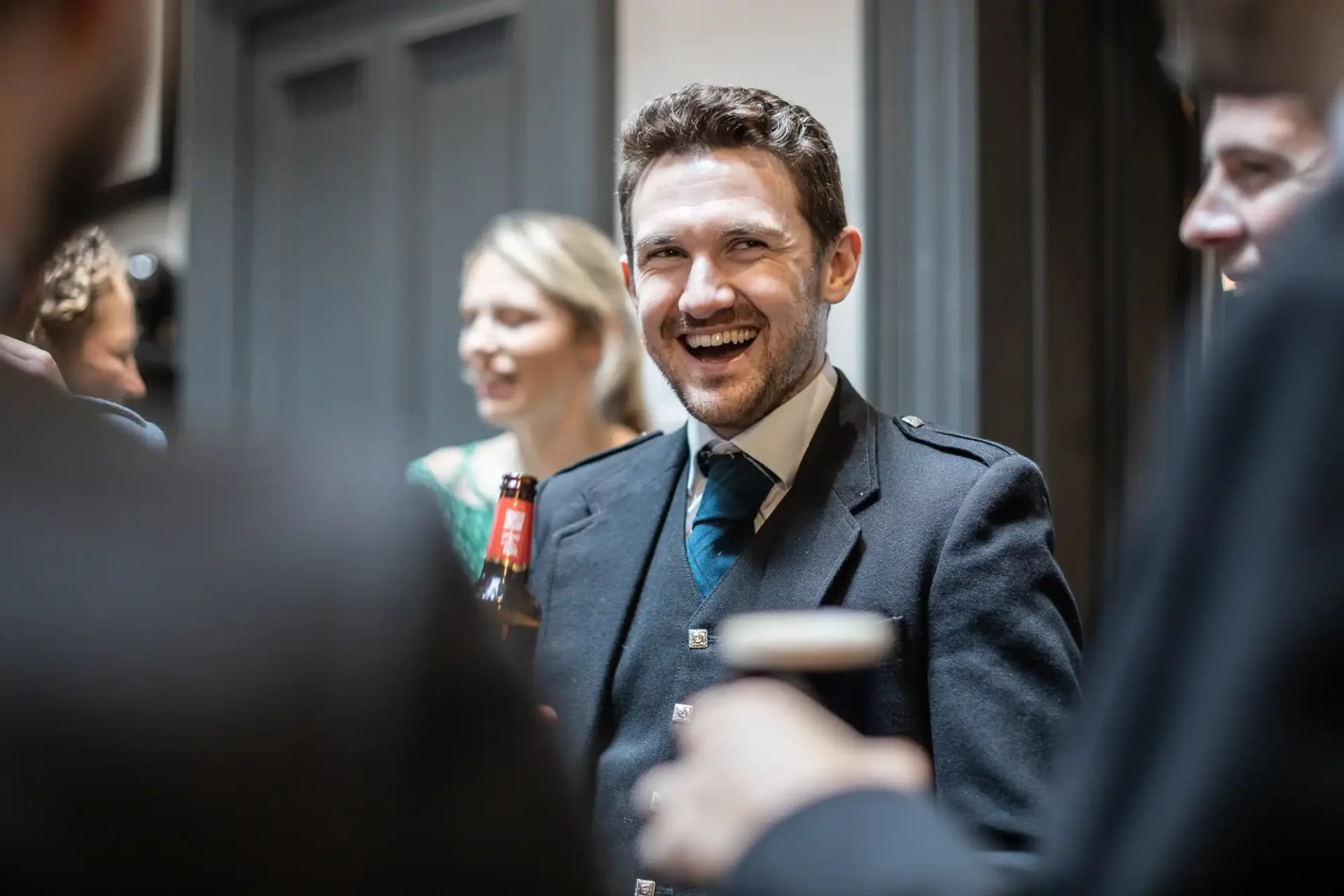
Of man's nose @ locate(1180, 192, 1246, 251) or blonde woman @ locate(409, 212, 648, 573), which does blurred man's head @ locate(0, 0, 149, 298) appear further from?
blonde woman @ locate(409, 212, 648, 573)

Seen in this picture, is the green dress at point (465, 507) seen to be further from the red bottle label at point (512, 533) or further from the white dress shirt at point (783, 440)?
the white dress shirt at point (783, 440)

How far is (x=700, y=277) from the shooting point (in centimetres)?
154

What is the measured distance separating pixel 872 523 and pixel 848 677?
0.60ft

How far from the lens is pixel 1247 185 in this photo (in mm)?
1254

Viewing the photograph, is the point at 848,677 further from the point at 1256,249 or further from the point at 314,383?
the point at 314,383

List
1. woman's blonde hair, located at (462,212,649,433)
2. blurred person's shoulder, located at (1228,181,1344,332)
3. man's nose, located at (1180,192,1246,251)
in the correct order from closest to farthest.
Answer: blurred person's shoulder, located at (1228,181,1344,332) < man's nose, located at (1180,192,1246,251) < woman's blonde hair, located at (462,212,649,433)

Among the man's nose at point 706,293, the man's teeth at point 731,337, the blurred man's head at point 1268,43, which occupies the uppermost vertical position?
the man's nose at point 706,293

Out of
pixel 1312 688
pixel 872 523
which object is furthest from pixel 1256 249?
pixel 1312 688

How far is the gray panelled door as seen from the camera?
3004 mm

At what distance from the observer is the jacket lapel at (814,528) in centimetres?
146

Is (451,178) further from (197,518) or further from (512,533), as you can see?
(197,518)

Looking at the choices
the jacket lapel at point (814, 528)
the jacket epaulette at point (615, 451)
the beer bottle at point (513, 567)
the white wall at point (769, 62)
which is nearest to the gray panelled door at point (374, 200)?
the white wall at point (769, 62)

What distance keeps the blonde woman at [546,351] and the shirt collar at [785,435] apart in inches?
42.3

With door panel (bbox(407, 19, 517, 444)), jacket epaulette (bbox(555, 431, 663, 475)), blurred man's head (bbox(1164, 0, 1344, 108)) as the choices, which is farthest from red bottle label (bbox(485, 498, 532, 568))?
door panel (bbox(407, 19, 517, 444))
